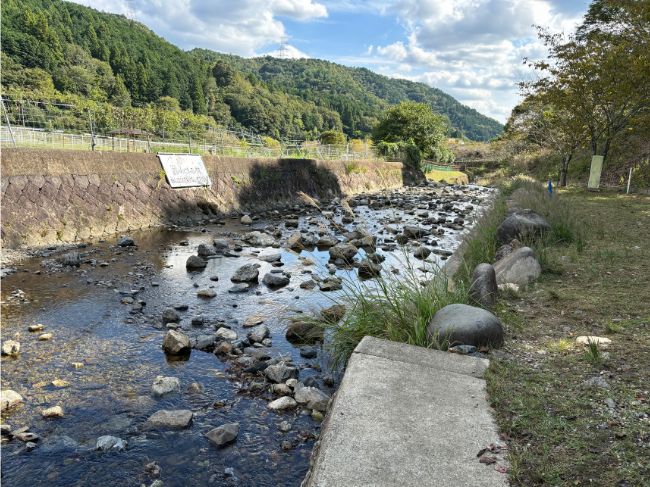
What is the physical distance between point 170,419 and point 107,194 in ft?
35.0

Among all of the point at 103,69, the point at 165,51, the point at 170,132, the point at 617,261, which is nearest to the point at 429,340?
the point at 617,261

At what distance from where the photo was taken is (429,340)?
431 cm

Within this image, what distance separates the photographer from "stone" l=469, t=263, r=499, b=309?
5.34m

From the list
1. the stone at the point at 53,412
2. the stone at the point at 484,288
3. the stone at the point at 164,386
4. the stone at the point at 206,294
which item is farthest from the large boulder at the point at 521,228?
the stone at the point at 53,412

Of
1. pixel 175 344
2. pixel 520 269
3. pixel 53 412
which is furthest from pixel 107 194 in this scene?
pixel 520 269

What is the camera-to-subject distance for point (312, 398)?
4262 mm

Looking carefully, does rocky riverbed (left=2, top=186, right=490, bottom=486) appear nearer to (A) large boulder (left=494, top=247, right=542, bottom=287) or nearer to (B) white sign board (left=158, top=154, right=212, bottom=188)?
(A) large boulder (left=494, top=247, right=542, bottom=287)

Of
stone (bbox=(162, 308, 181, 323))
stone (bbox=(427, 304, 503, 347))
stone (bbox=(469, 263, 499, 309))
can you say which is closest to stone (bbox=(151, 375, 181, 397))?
stone (bbox=(162, 308, 181, 323))

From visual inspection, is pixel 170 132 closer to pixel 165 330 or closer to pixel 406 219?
pixel 406 219

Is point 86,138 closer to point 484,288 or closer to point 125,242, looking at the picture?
→ point 125,242

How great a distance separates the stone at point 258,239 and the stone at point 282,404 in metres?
8.11

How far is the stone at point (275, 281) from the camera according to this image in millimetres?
8383

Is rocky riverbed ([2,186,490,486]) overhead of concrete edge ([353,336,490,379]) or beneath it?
beneath

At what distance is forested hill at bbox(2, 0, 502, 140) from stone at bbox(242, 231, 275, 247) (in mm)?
32694
